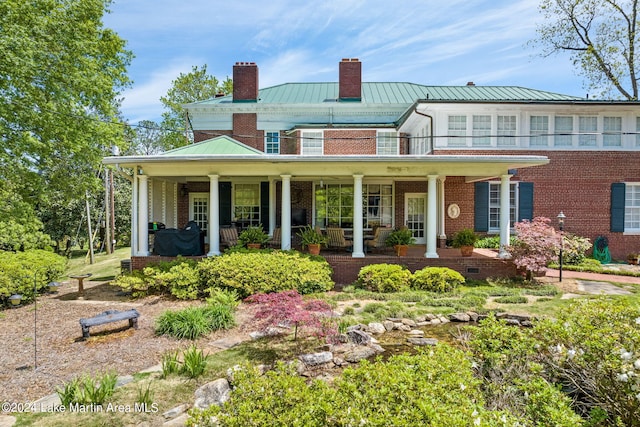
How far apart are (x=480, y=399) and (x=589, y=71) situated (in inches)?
990

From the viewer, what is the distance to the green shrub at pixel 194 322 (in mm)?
6453

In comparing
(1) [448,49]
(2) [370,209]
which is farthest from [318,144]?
(1) [448,49]

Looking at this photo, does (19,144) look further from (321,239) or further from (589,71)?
(589,71)

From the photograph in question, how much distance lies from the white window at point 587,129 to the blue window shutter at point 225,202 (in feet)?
47.4

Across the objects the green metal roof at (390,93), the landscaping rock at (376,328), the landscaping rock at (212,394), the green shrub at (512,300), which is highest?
the green metal roof at (390,93)

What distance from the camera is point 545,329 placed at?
3.77 metres

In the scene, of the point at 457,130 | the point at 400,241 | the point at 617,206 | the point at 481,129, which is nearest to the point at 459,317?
the point at 400,241

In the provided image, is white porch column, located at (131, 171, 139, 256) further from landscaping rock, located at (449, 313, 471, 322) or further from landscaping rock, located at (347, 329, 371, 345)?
landscaping rock, located at (449, 313, 471, 322)

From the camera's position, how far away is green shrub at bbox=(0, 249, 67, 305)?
336 inches

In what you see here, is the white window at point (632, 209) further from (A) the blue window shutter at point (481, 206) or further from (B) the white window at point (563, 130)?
(A) the blue window shutter at point (481, 206)

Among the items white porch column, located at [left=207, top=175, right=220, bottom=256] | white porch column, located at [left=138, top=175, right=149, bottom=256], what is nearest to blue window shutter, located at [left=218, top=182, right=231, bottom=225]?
white porch column, located at [left=207, top=175, right=220, bottom=256]

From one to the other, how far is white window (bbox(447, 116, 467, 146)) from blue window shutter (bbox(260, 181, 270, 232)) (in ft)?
25.3

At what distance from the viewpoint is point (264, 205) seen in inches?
591

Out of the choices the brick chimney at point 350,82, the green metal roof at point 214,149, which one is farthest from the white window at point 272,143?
the green metal roof at point 214,149
